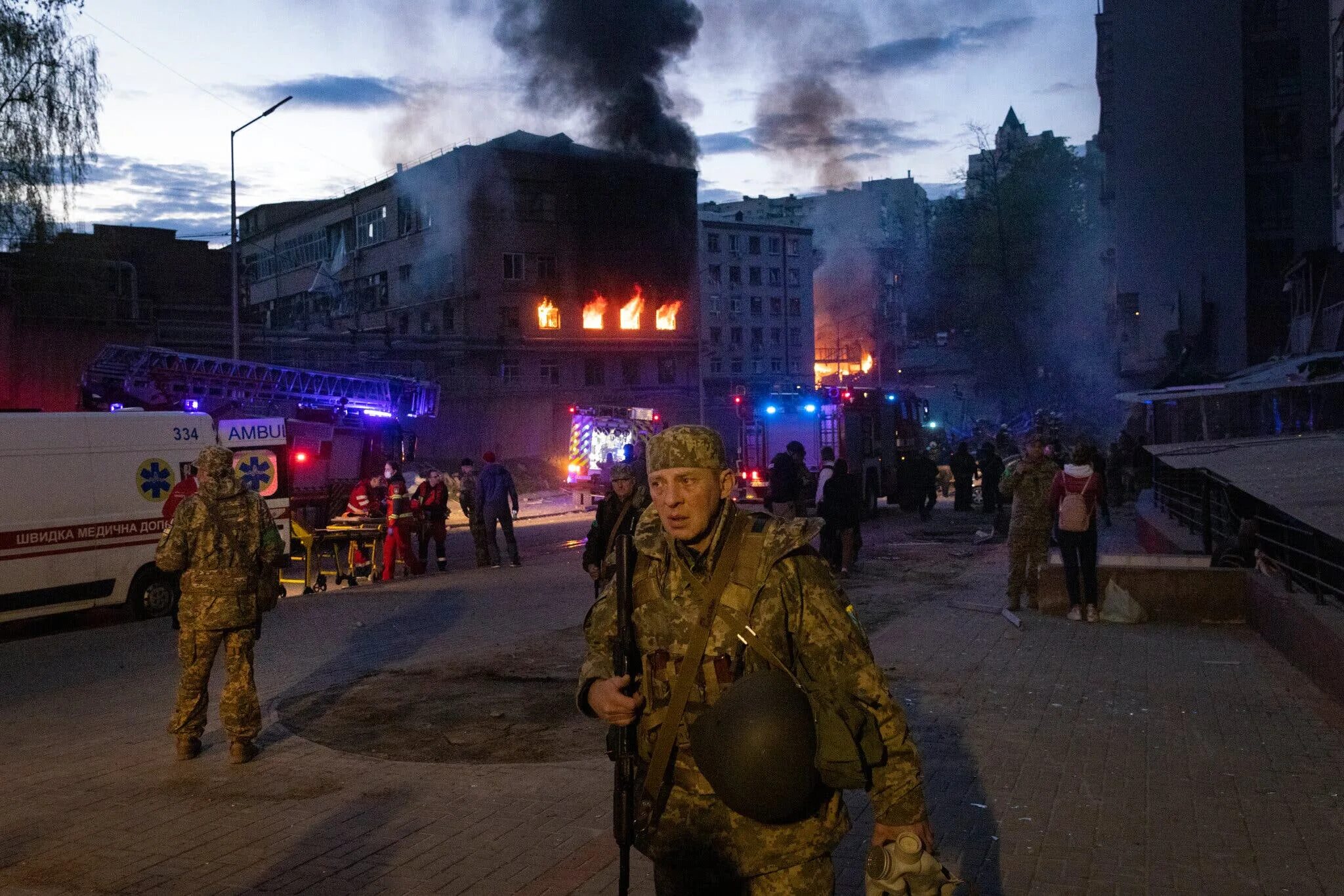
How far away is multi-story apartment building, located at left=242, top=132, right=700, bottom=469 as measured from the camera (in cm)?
5072

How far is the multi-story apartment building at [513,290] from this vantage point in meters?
50.7

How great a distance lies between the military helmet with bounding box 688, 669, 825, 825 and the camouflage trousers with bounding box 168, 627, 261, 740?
5004mm

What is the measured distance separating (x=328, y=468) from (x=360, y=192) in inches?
1453

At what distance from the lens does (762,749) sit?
2.71 m

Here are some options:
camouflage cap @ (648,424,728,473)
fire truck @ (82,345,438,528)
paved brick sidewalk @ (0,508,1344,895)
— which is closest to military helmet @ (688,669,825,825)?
camouflage cap @ (648,424,728,473)

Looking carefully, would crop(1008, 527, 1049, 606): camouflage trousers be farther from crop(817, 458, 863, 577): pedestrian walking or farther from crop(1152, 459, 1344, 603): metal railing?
crop(817, 458, 863, 577): pedestrian walking

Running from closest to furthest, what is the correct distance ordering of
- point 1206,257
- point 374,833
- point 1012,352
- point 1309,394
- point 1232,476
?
point 374,833
point 1232,476
point 1309,394
point 1206,257
point 1012,352

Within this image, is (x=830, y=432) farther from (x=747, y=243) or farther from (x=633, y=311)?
(x=747, y=243)

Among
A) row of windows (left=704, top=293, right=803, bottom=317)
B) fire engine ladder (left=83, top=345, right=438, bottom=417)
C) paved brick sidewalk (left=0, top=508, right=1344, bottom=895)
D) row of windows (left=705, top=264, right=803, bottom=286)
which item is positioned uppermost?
row of windows (left=705, top=264, right=803, bottom=286)

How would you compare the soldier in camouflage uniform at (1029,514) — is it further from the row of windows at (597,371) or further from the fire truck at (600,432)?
the row of windows at (597,371)

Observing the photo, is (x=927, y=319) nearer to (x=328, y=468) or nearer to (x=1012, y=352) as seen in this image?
(x=1012, y=352)

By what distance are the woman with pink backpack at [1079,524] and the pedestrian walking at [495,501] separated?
28.1 ft

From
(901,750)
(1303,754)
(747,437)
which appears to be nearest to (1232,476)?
(1303,754)

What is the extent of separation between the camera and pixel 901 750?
2875 mm
